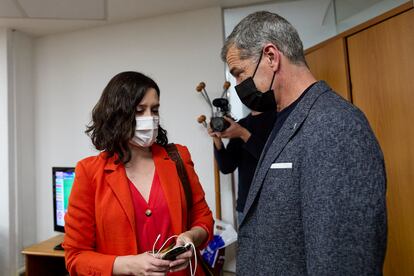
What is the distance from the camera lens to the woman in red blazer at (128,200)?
2.75 ft

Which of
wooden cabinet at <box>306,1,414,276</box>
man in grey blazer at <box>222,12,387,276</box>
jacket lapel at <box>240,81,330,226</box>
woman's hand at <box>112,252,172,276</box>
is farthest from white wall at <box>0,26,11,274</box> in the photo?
wooden cabinet at <box>306,1,414,276</box>

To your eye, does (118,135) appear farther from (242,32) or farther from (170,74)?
(170,74)

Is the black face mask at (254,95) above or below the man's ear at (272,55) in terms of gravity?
below

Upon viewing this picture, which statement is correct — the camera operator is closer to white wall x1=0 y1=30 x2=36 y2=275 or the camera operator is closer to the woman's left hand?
the woman's left hand

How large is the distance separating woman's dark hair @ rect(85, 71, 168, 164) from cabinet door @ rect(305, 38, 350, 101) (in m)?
1.15

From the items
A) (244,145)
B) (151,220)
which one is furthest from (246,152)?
(151,220)

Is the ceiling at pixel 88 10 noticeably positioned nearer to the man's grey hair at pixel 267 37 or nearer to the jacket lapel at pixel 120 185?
the man's grey hair at pixel 267 37

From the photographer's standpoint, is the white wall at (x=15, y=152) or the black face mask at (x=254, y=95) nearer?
the black face mask at (x=254, y=95)

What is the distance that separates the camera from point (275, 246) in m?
0.62

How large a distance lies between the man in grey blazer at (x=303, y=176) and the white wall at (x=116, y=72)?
130 centimetres

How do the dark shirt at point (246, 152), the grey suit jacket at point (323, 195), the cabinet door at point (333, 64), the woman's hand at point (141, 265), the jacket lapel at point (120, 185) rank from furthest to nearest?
the cabinet door at point (333, 64) < the dark shirt at point (246, 152) < the jacket lapel at point (120, 185) < the woman's hand at point (141, 265) < the grey suit jacket at point (323, 195)

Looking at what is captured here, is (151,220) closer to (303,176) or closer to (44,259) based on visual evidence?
(303,176)

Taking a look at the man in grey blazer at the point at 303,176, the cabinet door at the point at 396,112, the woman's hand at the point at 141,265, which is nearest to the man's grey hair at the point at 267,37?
the man in grey blazer at the point at 303,176

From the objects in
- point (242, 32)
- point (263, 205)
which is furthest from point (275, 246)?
point (242, 32)
